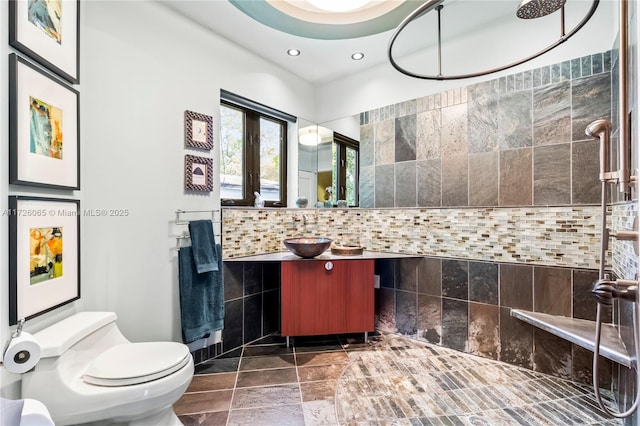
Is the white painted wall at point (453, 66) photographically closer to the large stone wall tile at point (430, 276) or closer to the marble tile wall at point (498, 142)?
the marble tile wall at point (498, 142)

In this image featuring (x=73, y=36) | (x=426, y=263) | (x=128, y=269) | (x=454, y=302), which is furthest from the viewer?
(x=426, y=263)

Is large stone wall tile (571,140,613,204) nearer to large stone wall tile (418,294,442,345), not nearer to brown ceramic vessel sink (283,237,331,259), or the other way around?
large stone wall tile (418,294,442,345)

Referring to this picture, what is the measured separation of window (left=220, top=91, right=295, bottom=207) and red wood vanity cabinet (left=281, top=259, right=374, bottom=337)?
36.8 inches

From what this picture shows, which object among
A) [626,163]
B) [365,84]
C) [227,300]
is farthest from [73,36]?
[626,163]

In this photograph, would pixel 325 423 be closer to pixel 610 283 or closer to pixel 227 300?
pixel 227 300

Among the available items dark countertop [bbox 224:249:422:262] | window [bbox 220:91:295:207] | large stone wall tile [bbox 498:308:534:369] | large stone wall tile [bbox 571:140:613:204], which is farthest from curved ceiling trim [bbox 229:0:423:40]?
large stone wall tile [bbox 498:308:534:369]

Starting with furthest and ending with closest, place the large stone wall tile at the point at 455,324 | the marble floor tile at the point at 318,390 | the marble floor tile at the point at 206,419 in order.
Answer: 1. the large stone wall tile at the point at 455,324
2. the marble floor tile at the point at 318,390
3. the marble floor tile at the point at 206,419

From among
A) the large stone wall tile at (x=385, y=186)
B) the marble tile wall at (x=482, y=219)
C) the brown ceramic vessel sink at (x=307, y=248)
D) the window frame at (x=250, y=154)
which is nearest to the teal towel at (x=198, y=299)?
the marble tile wall at (x=482, y=219)

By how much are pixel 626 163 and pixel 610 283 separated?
442 mm

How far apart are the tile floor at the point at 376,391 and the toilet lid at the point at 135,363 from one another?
430 millimetres

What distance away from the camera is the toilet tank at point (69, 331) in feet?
4.47

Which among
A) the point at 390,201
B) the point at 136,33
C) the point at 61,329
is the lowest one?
the point at 61,329

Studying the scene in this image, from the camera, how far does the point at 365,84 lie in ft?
10.6

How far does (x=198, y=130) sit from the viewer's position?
7.88ft
